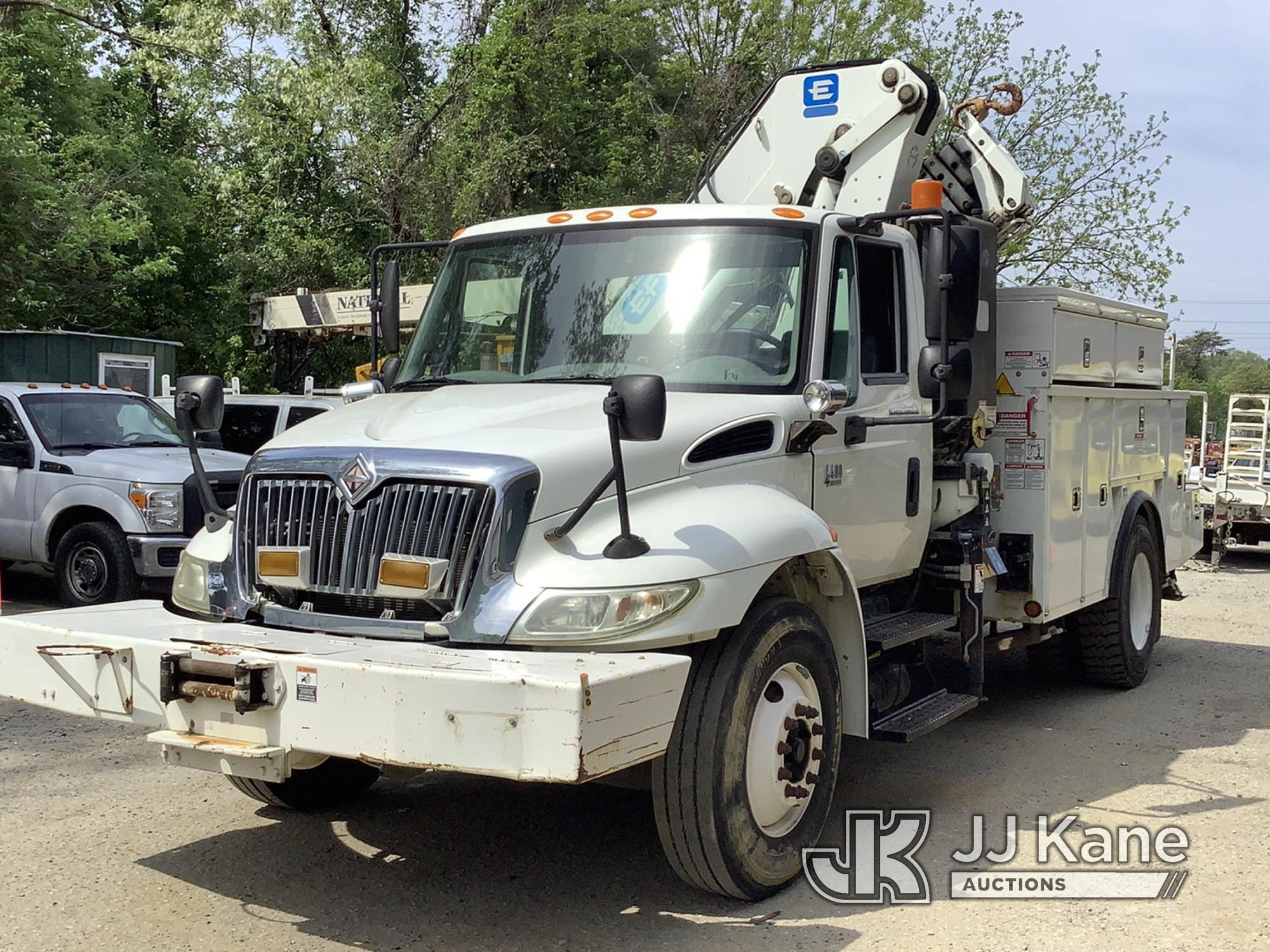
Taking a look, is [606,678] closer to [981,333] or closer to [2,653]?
[2,653]

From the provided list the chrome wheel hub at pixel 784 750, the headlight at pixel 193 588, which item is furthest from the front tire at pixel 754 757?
the headlight at pixel 193 588

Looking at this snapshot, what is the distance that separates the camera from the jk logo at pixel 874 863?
194 inches

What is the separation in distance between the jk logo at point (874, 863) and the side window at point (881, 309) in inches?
76.1

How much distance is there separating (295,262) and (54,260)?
674 cm

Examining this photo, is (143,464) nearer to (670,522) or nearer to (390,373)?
(390,373)

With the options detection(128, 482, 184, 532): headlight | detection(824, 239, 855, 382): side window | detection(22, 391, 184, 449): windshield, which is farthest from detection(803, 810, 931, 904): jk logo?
detection(22, 391, 184, 449): windshield

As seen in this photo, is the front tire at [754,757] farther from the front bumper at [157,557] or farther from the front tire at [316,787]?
the front bumper at [157,557]

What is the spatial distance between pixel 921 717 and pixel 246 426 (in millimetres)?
9584

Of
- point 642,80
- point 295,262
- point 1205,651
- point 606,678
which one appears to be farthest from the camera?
point 642,80

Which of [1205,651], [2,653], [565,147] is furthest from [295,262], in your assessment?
[2,653]

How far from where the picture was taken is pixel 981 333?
6816 mm

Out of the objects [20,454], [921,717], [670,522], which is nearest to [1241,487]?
[921,717]

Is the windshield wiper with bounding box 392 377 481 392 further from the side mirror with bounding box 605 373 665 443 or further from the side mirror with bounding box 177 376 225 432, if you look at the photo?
the side mirror with bounding box 605 373 665 443

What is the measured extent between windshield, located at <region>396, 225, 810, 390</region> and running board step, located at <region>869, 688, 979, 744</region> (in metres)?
1.50
